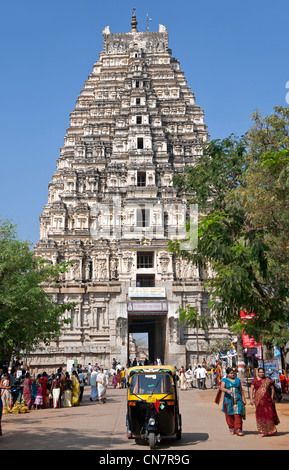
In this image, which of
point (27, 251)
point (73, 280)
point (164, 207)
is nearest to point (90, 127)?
point (164, 207)

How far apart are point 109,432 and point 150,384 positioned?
2398mm

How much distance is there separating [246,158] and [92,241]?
26.4m

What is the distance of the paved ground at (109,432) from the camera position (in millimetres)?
10188

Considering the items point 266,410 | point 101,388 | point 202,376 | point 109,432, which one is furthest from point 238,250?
point 202,376

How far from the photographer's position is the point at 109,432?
12.5 meters

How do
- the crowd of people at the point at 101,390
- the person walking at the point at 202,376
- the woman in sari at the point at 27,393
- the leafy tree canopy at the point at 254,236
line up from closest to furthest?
the crowd of people at the point at 101,390 → the leafy tree canopy at the point at 254,236 → the woman in sari at the point at 27,393 → the person walking at the point at 202,376

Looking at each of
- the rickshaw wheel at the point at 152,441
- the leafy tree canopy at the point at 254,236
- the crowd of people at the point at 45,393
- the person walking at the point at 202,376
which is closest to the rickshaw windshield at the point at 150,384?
the rickshaw wheel at the point at 152,441

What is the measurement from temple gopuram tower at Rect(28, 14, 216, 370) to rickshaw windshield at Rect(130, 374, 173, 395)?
25.8 m

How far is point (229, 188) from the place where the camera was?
21.6 m

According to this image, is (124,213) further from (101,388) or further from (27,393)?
(27,393)

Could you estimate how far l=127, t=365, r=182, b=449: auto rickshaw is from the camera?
10344mm

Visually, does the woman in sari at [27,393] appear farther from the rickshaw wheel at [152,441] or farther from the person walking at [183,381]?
the person walking at [183,381]

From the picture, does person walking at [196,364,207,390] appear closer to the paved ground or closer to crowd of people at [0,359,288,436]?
crowd of people at [0,359,288,436]
